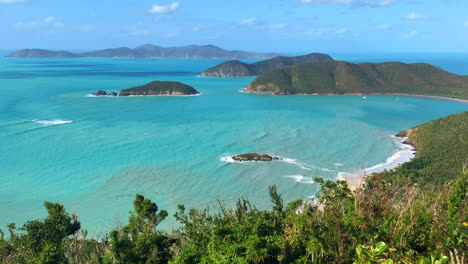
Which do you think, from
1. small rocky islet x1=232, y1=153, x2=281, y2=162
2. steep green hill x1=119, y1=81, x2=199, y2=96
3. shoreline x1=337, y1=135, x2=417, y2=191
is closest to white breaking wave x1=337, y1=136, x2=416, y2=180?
shoreline x1=337, y1=135, x2=417, y2=191

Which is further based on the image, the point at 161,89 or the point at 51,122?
the point at 161,89

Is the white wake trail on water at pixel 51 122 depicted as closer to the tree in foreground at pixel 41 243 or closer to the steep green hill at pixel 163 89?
the steep green hill at pixel 163 89

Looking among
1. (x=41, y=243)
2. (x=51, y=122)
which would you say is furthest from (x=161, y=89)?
(x=41, y=243)

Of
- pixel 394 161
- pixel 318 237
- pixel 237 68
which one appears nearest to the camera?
pixel 318 237

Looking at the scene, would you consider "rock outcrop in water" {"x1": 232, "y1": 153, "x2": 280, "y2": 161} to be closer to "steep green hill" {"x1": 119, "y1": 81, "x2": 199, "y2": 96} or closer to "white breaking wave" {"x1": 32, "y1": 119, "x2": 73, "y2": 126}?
"white breaking wave" {"x1": 32, "y1": 119, "x2": 73, "y2": 126}

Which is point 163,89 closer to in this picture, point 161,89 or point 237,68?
point 161,89
